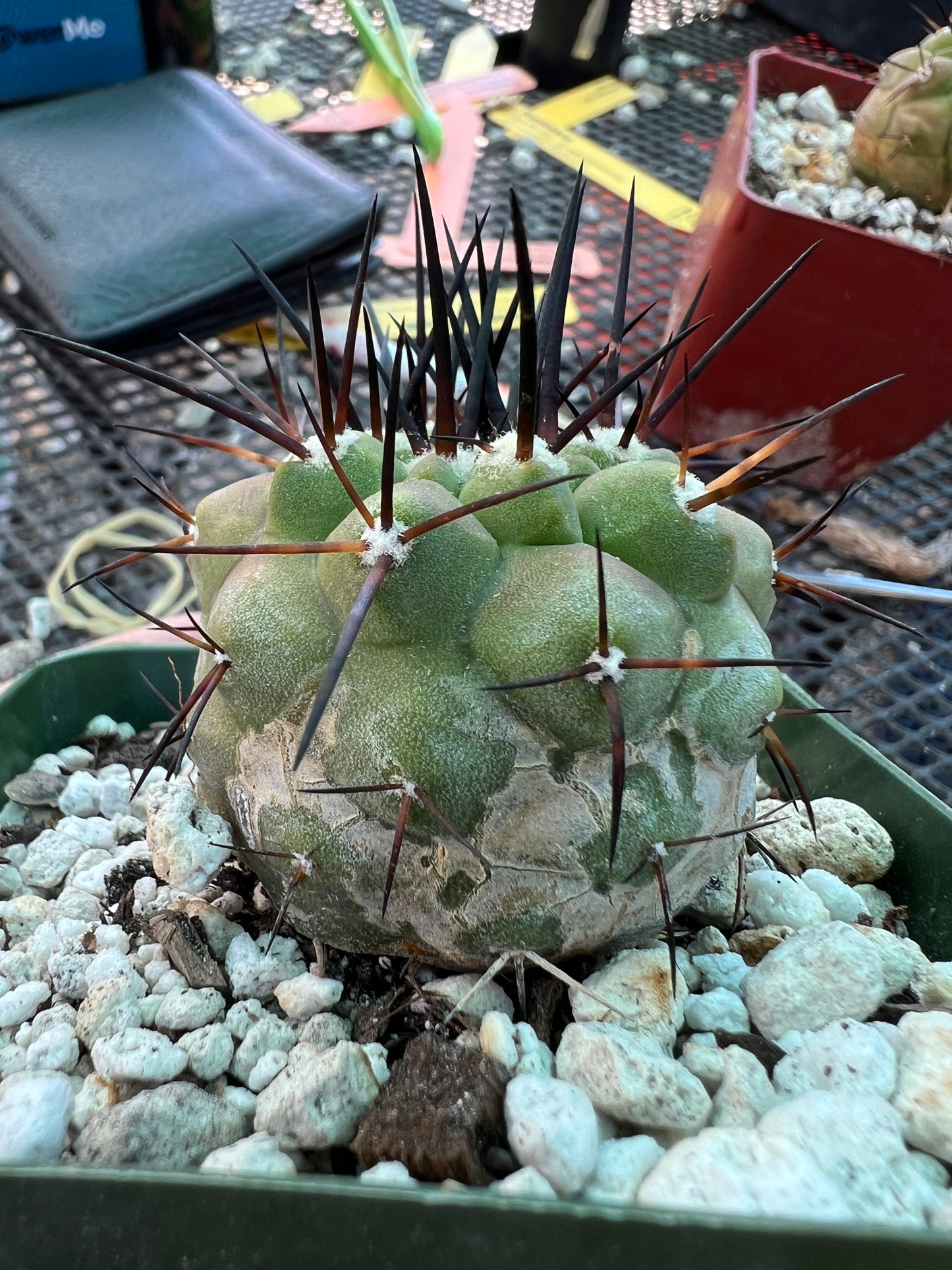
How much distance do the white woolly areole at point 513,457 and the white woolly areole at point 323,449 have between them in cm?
6

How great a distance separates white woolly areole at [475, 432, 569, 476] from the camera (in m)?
0.39

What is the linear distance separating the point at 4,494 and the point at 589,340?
2.22 ft

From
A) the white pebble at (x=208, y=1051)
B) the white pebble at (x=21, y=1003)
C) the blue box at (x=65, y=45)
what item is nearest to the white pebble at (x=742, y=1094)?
the white pebble at (x=208, y=1051)

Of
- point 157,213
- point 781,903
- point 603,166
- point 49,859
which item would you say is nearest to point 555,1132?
point 781,903

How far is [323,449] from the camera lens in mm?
Result: 406

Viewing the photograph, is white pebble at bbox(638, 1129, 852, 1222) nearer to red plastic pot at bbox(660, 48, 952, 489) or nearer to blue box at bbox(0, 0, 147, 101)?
red plastic pot at bbox(660, 48, 952, 489)

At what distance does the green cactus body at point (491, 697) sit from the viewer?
369mm

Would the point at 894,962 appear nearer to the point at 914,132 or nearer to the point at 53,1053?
the point at 53,1053

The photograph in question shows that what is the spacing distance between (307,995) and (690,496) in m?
0.28

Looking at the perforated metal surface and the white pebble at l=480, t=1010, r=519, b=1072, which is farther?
the perforated metal surface

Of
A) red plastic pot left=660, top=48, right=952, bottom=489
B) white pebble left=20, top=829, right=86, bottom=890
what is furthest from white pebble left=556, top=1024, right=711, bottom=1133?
red plastic pot left=660, top=48, right=952, bottom=489

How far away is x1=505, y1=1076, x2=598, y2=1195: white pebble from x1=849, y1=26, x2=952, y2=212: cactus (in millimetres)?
984

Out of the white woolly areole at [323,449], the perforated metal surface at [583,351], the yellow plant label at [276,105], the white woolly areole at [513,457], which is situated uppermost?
the white woolly areole at [513,457]

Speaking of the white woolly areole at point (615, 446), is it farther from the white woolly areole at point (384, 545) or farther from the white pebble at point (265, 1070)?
the white pebble at point (265, 1070)
